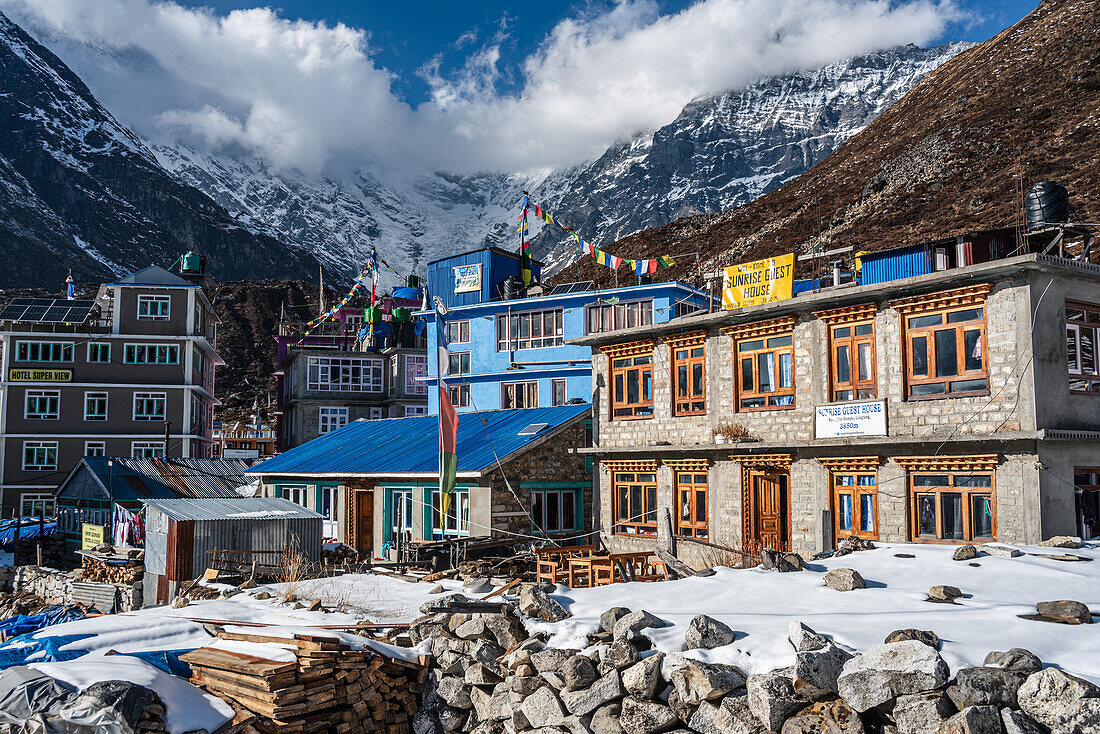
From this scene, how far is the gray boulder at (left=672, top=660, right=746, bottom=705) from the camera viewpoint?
37.9ft

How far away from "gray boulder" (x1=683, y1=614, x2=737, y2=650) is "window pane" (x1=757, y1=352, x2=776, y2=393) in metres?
11.6

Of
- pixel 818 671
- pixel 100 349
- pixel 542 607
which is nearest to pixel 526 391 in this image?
pixel 100 349

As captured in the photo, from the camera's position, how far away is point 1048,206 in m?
23.0

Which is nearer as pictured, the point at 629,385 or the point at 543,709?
the point at 543,709

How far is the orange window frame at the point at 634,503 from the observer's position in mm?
26312

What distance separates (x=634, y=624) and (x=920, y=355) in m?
10.8

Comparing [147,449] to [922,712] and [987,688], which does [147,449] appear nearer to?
[922,712]

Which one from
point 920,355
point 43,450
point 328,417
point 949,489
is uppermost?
point 920,355

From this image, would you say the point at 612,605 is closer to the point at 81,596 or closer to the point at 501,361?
the point at 81,596

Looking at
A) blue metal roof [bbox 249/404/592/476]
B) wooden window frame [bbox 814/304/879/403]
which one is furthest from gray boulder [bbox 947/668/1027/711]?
blue metal roof [bbox 249/404/592/476]

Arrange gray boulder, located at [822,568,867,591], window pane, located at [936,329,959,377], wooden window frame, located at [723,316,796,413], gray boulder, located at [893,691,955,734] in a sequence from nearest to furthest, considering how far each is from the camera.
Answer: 1. gray boulder, located at [893,691,955,734]
2. gray boulder, located at [822,568,867,591]
3. window pane, located at [936,329,959,377]
4. wooden window frame, located at [723,316,796,413]

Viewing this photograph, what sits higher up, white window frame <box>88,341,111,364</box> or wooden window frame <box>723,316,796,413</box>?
white window frame <box>88,341,111,364</box>

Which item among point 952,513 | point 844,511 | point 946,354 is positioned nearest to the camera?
point 952,513

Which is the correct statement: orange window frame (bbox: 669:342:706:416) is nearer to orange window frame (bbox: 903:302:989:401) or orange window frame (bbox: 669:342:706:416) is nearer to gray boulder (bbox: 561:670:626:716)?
orange window frame (bbox: 903:302:989:401)
